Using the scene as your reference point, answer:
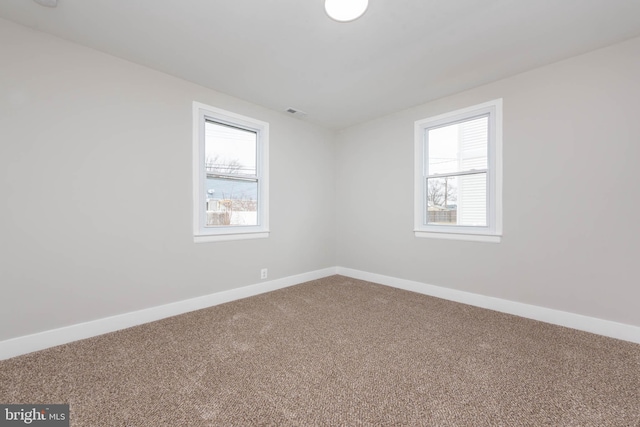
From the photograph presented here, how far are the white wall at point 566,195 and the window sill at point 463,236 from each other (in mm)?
64

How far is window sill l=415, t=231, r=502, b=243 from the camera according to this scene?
9.57ft

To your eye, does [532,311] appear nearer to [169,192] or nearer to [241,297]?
[241,297]

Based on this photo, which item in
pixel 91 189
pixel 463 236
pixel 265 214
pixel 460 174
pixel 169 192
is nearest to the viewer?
pixel 91 189

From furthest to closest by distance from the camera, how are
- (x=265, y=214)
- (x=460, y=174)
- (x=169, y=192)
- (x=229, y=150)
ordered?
(x=265, y=214) → (x=229, y=150) → (x=460, y=174) → (x=169, y=192)

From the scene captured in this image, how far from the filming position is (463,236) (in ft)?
10.3

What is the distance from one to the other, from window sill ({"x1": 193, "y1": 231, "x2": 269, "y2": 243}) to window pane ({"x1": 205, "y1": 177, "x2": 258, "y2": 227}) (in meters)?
0.17

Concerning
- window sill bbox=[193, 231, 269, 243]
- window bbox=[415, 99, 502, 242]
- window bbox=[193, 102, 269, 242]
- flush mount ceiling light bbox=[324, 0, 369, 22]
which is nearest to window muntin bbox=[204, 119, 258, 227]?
window bbox=[193, 102, 269, 242]

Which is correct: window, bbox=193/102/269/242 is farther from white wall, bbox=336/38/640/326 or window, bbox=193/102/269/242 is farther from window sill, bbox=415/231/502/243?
white wall, bbox=336/38/640/326

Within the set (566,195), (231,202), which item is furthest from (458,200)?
(231,202)

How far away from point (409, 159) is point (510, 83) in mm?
1311

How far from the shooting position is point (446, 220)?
3.39 metres

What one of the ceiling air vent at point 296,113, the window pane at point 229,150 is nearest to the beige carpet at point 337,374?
the window pane at point 229,150

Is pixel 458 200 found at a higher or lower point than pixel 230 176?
lower

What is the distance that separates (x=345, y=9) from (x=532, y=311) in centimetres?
324
